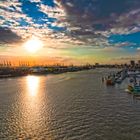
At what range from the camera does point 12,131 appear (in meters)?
35.7

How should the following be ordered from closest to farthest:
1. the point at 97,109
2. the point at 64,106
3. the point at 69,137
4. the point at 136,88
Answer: the point at 69,137
the point at 97,109
the point at 64,106
the point at 136,88

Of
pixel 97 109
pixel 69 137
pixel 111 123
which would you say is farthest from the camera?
pixel 97 109

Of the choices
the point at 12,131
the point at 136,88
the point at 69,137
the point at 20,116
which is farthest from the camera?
the point at 136,88

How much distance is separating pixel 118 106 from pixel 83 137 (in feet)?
74.0

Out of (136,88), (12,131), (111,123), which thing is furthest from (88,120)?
(136,88)

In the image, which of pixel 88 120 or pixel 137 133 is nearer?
pixel 137 133

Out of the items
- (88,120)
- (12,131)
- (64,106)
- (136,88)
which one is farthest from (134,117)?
(136,88)

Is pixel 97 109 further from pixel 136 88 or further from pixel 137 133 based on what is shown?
pixel 136 88

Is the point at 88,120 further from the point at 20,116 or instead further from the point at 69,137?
the point at 20,116

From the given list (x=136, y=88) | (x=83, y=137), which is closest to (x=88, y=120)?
(x=83, y=137)

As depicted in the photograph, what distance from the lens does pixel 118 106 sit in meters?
53.0

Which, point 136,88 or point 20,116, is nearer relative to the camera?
point 20,116

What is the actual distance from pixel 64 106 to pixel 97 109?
8603 millimetres

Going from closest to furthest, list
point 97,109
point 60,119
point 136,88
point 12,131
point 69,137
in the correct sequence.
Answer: point 69,137 → point 12,131 → point 60,119 → point 97,109 → point 136,88
